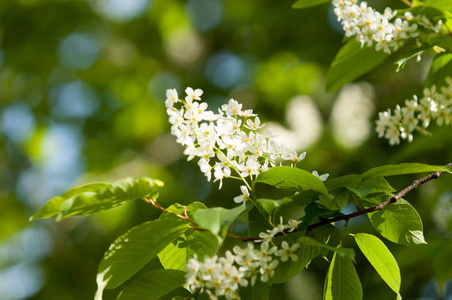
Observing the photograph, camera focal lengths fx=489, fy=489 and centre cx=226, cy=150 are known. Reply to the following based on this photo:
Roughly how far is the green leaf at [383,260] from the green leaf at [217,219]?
1.24 ft

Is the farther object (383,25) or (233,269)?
(383,25)

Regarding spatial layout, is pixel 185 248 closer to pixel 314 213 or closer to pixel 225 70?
pixel 314 213

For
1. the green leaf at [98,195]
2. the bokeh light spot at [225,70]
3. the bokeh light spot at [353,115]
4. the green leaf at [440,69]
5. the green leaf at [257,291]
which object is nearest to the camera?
the green leaf at [98,195]

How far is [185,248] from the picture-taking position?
1.07 metres

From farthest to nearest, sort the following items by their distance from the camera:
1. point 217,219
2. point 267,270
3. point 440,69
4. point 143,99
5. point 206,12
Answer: point 206,12 < point 143,99 < point 440,69 < point 267,270 < point 217,219

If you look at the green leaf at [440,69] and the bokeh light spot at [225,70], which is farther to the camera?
the bokeh light spot at [225,70]

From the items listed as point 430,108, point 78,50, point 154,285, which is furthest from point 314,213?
point 78,50

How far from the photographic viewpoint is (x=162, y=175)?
427 centimetres

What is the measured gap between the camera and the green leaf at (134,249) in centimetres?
96

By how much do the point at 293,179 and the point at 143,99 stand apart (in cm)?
429

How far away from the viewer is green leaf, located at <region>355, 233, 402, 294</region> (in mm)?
1030

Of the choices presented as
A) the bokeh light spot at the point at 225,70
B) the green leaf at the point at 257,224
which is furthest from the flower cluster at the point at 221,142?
the bokeh light spot at the point at 225,70

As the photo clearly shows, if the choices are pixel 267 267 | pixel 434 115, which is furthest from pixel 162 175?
pixel 267 267

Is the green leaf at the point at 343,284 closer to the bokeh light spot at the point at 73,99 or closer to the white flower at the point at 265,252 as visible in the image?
the white flower at the point at 265,252
